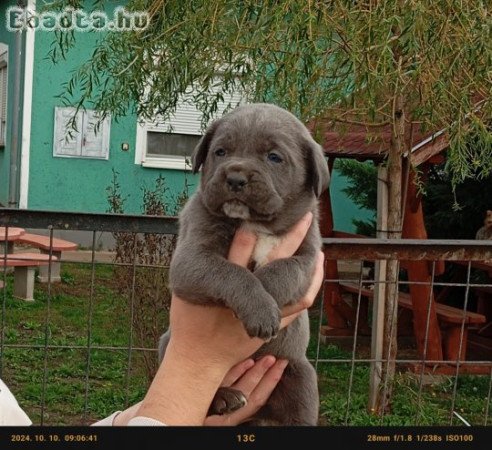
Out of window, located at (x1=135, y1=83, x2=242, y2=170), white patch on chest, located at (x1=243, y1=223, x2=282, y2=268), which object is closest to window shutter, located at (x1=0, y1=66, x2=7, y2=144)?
window, located at (x1=135, y1=83, x2=242, y2=170)

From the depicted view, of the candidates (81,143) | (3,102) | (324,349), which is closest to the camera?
(324,349)

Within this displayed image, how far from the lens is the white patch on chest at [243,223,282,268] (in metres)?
2.57

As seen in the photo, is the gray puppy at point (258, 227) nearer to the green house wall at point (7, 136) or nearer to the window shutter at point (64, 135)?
the window shutter at point (64, 135)

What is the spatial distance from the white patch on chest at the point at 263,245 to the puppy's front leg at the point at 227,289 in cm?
14

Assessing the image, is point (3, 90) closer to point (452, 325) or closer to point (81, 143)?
point (81, 143)

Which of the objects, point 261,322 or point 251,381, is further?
point 251,381

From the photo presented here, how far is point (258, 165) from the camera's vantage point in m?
2.43

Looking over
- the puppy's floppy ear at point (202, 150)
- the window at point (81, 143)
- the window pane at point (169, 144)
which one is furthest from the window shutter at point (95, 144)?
the puppy's floppy ear at point (202, 150)

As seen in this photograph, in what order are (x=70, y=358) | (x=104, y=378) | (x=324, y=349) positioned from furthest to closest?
(x=324, y=349) → (x=70, y=358) → (x=104, y=378)

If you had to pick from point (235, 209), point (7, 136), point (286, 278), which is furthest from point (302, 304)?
point (7, 136)

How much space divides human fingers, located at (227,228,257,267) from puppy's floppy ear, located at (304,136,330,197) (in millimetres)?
269

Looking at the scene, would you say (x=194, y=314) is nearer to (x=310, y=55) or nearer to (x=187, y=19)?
(x=310, y=55)

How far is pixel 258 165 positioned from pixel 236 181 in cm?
12

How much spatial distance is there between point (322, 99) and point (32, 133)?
7.99 meters
